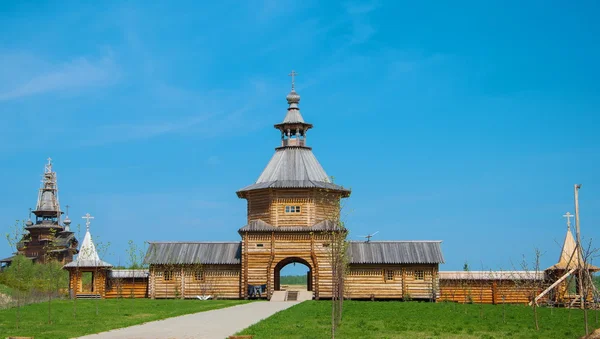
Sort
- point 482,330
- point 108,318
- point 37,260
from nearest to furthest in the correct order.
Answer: point 482,330 → point 108,318 → point 37,260

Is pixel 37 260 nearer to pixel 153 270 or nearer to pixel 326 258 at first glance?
pixel 153 270

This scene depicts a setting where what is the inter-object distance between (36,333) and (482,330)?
14717mm

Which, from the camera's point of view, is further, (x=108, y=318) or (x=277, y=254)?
(x=277, y=254)

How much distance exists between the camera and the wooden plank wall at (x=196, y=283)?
46812 millimetres

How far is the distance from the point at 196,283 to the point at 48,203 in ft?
175

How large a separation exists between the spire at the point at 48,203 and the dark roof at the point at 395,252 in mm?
57720

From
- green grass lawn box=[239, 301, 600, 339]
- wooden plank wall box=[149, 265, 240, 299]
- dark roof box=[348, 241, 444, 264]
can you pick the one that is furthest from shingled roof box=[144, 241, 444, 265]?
green grass lawn box=[239, 301, 600, 339]

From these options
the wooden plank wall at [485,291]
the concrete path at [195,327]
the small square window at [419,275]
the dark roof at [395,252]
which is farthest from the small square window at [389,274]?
the concrete path at [195,327]

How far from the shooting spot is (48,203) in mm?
93438

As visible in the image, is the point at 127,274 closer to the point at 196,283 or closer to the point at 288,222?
the point at 196,283

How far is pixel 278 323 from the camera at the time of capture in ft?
84.3

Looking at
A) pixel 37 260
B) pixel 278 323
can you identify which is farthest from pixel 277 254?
pixel 37 260

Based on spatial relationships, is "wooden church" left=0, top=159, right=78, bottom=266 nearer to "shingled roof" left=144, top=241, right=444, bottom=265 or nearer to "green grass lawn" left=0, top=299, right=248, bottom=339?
"shingled roof" left=144, top=241, right=444, bottom=265

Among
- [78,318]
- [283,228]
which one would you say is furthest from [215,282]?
[78,318]
